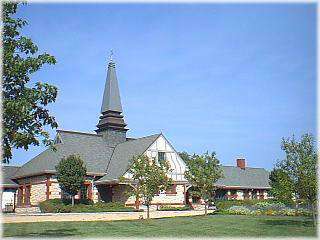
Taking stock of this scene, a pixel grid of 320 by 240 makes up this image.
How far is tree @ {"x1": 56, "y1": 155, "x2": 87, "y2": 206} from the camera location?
1319 inches

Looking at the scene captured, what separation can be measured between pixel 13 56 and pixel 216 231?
419 inches

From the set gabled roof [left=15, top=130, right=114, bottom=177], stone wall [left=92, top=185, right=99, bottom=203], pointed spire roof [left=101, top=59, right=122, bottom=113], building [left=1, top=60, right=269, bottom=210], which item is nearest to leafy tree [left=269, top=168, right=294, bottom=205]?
building [left=1, top=60, right=269, bottom=210]

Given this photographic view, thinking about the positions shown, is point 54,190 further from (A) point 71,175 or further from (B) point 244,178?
(B) point 244,178

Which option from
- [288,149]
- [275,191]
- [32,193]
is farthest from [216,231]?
[32,193]

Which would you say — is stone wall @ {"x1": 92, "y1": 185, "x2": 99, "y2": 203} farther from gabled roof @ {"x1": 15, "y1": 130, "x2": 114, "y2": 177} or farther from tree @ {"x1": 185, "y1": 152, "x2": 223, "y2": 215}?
tree @ {"x1": 185, "y1": 152, "x2": 223, "y2": 215}

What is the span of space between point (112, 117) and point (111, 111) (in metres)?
0.70

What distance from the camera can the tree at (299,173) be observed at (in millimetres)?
18594

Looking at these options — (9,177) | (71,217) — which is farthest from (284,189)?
(9,177)

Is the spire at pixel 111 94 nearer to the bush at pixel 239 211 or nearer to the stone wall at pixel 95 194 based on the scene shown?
the stone wall at pixel 95 194

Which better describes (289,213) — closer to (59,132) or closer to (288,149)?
(288,149)

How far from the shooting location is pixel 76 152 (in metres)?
39.7

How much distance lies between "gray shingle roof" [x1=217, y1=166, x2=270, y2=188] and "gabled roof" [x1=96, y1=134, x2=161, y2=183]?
1233 centimetres

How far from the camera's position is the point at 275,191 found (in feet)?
64.0

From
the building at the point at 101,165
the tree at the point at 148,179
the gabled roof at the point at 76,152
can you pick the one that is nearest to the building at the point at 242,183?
the building at the point at 101,165
